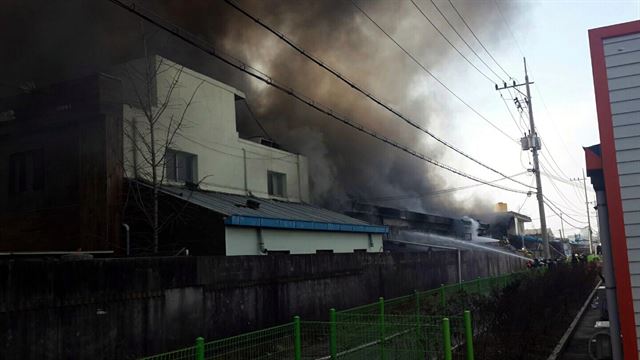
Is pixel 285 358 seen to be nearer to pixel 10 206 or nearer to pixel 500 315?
pixel 500 315

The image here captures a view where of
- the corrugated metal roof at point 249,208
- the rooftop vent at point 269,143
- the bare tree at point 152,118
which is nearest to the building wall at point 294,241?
the corrugated metal roof at point 249,208

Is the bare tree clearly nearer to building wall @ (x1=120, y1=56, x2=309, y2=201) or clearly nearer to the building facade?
building wall @ (x1=120, y1=56, x2=309, y2=201)

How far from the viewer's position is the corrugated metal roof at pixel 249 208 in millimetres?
15498

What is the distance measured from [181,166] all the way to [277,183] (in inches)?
235

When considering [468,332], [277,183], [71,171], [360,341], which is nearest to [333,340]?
[360,341]

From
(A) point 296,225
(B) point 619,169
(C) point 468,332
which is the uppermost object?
(A) point 296,225

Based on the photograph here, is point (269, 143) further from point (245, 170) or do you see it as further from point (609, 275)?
point (609, 275)

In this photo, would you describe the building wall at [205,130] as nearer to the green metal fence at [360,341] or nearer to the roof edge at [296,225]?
the roof edge at [296,225]

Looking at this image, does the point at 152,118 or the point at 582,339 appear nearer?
the point at 582,339

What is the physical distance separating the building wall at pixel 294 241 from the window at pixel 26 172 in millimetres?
5980

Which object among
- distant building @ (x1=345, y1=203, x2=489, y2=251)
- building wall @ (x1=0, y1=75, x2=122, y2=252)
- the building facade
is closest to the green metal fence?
the building facade

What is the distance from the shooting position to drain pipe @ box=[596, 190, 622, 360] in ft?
17.5

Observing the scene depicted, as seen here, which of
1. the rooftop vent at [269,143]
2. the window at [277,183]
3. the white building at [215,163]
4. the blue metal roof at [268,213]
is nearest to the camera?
the blue metal roof at [268,213]

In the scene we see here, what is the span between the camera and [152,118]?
1529cm
